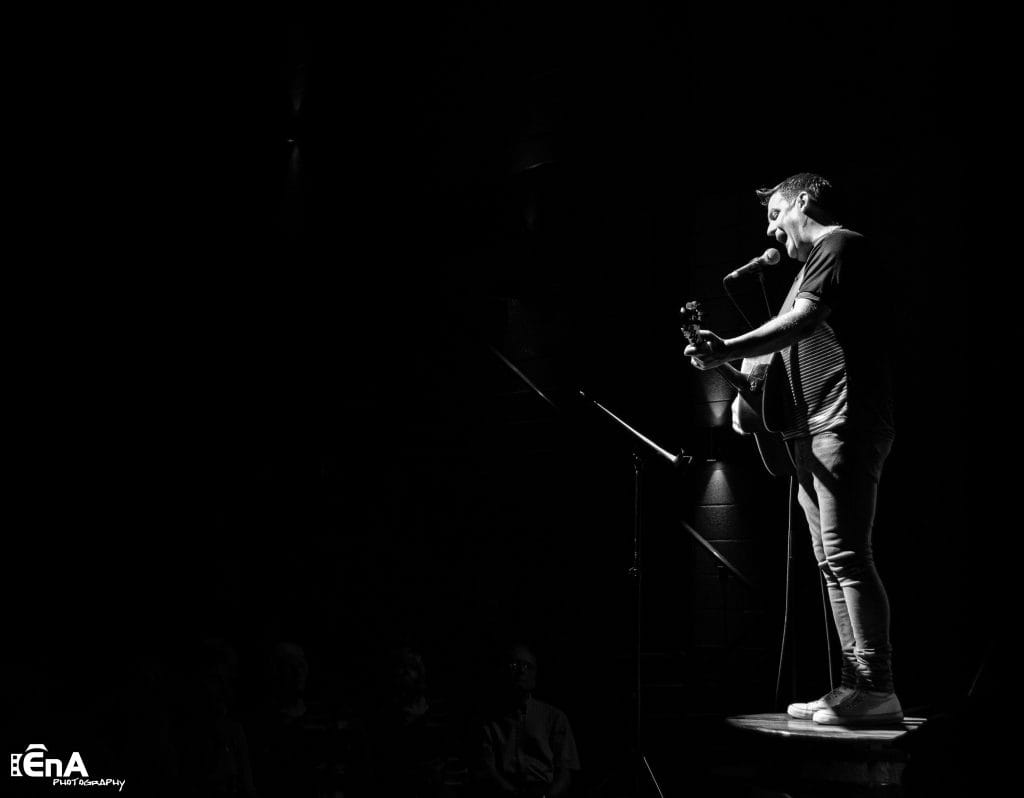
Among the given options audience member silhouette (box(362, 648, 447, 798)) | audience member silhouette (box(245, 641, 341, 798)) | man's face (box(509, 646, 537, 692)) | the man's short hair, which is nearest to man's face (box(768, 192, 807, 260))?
the man's short hair

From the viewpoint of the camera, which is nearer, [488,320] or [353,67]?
[488,320]

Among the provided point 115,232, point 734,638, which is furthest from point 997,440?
point 115,232

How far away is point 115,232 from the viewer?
8188 mm

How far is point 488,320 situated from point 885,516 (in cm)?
342

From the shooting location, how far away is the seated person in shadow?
4430mm

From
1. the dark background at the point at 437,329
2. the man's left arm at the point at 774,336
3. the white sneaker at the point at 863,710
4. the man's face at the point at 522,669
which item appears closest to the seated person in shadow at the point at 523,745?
the man's face at the point at 522,669

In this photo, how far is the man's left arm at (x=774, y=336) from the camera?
2.91m

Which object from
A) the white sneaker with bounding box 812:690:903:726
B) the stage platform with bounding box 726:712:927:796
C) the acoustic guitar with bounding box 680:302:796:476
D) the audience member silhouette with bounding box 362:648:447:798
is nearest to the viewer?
the stage platform with bounding box 726:712:927:796

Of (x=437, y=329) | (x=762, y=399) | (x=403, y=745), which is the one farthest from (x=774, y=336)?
(x=437, y=329)

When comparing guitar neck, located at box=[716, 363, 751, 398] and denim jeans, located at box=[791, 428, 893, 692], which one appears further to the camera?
guitar neck, located at box=[716, 363, 751, 398]

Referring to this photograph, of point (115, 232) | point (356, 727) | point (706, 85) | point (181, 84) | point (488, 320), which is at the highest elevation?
point (181, 84)

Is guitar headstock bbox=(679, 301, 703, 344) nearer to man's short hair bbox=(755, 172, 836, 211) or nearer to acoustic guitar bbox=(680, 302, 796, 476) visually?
acoustic guitar bbox=(680, 302, 796, 476)

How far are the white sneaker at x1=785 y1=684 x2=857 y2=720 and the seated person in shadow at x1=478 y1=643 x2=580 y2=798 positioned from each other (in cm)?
168

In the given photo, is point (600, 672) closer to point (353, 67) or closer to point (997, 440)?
point (997, 440)
